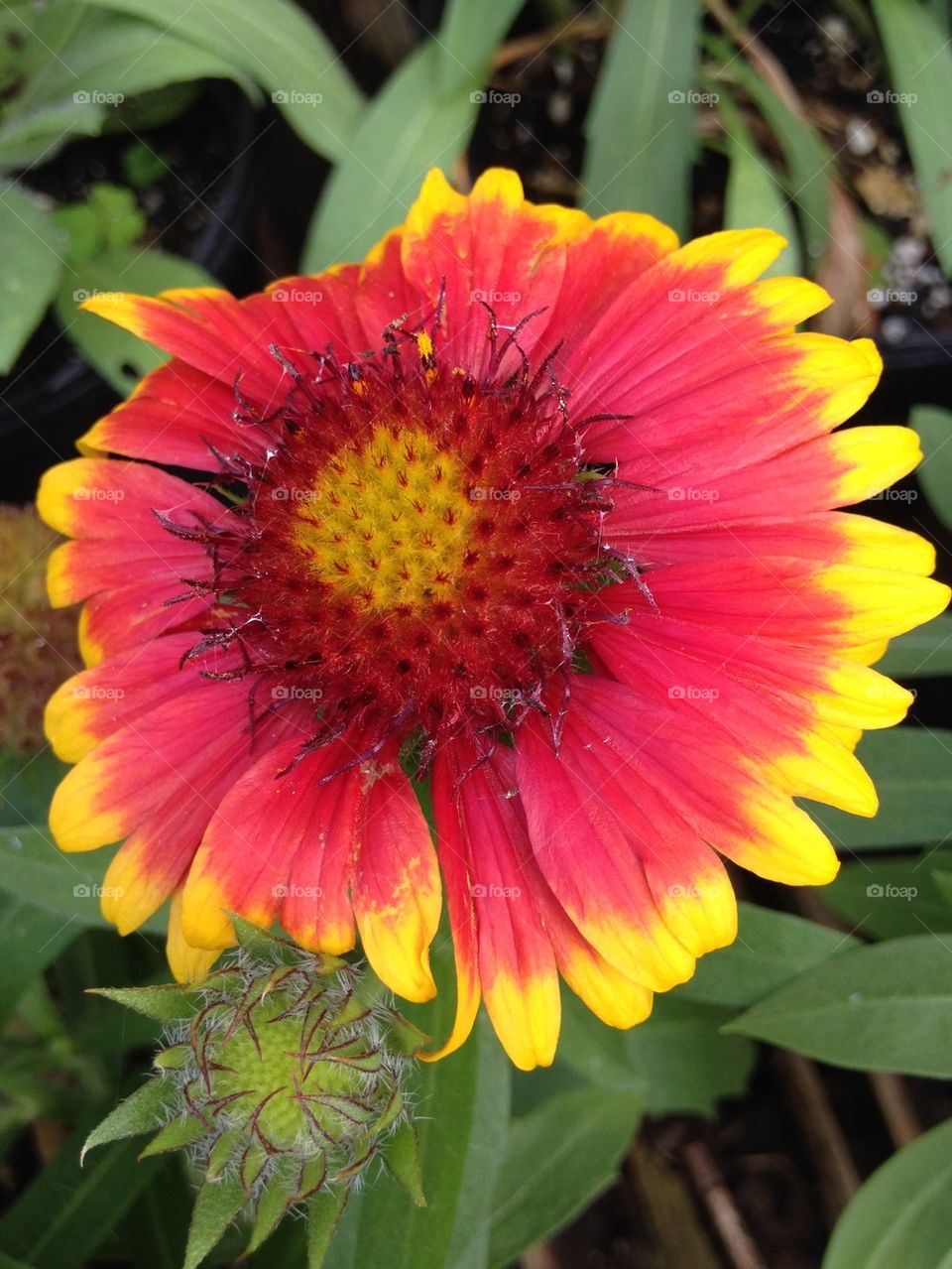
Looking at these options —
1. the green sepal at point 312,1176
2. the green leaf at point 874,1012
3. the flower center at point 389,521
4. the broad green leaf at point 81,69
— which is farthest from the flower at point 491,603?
the broad green leaf at point 81,69

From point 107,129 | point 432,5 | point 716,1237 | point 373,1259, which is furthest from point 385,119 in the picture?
point 716,1237

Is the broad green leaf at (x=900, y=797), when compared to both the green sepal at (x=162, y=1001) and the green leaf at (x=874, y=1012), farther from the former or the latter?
the green sepal at (x=162, y=1001)

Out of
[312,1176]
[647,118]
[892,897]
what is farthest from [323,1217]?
[647,118]

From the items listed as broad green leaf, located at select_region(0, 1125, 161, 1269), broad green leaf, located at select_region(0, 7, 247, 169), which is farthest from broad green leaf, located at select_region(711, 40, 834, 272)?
broad green leaf, located at select_region(0, 1125, 161, 1269)

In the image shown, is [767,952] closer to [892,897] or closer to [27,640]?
[892,897]

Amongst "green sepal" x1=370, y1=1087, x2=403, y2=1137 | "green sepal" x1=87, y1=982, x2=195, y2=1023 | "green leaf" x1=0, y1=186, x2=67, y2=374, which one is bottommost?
"green sepal" x1=370, y1=1087, x2=403, y2=1137

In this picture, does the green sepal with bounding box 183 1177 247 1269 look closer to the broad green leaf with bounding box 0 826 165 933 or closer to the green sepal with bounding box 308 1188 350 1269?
the green sepal with bounding box 308 1188 350 1269
